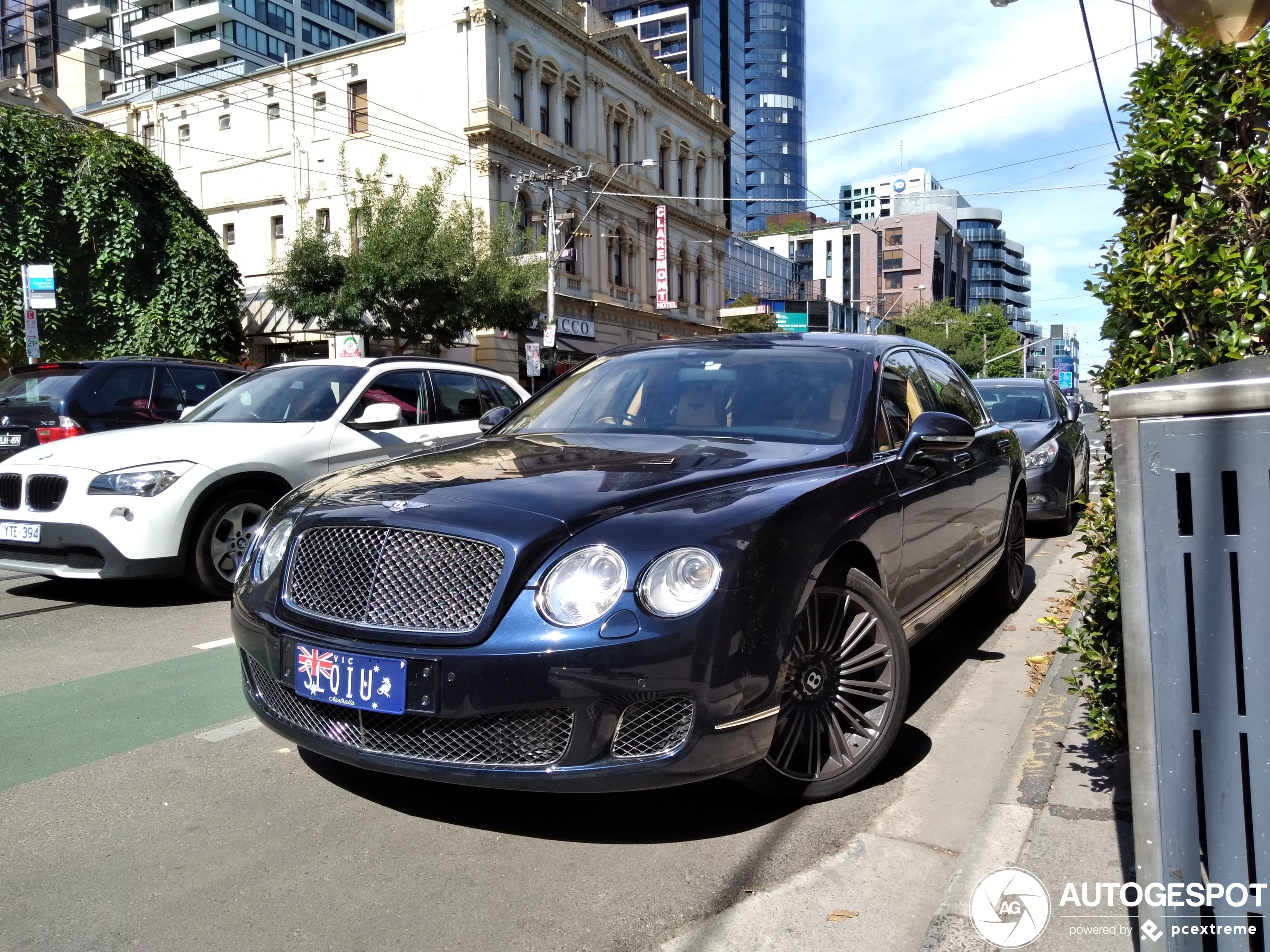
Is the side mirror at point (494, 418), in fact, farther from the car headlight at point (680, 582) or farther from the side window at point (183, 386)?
the side window at point (183, 386)

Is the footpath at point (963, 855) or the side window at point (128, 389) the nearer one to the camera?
the footpath at point (963, 855)

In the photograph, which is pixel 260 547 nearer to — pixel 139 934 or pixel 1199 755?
pixel 139 934

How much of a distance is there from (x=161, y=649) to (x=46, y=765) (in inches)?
69.0

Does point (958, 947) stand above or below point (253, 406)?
below

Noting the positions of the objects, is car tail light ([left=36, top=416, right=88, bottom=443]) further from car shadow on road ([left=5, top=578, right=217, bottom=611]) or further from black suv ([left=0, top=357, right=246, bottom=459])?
car shadow on road ([left=5, top=578, right=217, bottom=611])

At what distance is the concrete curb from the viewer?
248 cm

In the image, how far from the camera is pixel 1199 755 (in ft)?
5.84

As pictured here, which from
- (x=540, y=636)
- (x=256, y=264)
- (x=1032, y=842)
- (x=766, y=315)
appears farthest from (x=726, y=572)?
(x=766, y=315)

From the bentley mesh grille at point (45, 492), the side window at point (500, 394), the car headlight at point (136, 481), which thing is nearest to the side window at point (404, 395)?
the side window at point (500, 394)

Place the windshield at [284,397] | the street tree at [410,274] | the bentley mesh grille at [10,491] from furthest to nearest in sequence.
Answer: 1. the street tree at [410,274]
2. the windshield at [284,397]
3. the bentley mesh grille at [10,491]

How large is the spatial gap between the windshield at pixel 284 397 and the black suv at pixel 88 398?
75.1 inches

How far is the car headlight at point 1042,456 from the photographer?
9.34 meters

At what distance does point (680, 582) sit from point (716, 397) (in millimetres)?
1750

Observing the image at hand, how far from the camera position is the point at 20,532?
20.3 feet
